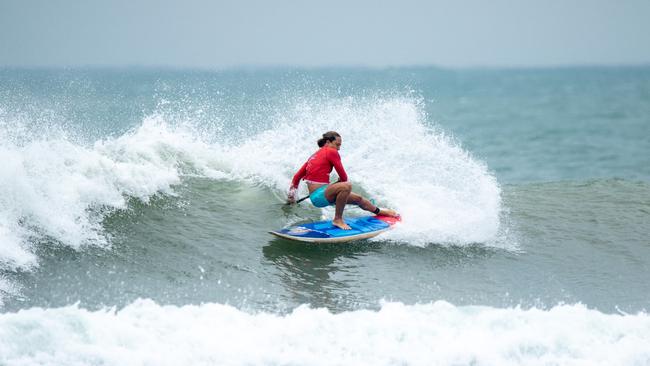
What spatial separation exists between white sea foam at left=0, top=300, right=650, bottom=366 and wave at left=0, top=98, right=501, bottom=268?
5.78 feet

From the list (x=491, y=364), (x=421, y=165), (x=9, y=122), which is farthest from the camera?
(x=421, y=165)

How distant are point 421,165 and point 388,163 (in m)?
0.79

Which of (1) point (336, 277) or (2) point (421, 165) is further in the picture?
(2) point (421, 165)

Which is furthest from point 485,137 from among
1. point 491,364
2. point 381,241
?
point 491,364

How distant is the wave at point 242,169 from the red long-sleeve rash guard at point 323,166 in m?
1.18

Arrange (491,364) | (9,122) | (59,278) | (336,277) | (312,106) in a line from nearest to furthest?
(491,364) → (59,278) → (336,277) → (9,122) → (312,106)

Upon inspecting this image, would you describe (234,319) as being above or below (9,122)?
below

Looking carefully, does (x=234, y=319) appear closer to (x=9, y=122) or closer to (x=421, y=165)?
(x=9, y=122)

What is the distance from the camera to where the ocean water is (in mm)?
6875

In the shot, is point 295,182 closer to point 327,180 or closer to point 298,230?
point 327,180

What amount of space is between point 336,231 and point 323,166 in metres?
0.95

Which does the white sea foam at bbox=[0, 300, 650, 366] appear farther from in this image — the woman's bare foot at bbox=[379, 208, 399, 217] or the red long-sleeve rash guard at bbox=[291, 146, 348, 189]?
the woman's bare foot at bbox=[379, 208, 399, 217]

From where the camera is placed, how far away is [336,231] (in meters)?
9.96

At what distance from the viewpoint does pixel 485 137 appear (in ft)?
135
